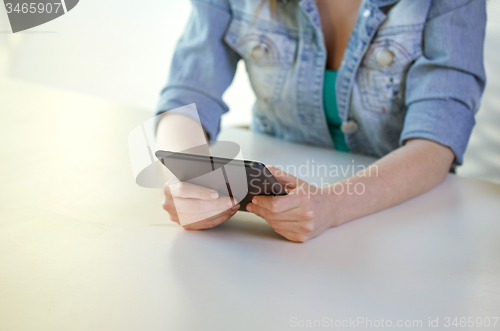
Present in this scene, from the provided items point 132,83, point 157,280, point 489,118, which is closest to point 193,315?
point 157,280

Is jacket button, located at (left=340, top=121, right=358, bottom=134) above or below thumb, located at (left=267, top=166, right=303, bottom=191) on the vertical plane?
below

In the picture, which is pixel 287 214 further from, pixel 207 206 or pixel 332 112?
pixel 332 112

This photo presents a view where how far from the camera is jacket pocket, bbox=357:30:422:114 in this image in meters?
0.80

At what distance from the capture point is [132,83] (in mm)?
2043

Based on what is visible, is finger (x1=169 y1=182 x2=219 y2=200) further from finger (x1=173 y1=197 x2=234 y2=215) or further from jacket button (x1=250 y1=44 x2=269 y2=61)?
jacket button (x1=250 y1=44 x2=269 y2=61)

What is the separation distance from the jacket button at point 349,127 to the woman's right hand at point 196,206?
415mm

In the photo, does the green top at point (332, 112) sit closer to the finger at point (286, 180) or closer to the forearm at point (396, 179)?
the forearm at point (396, 179)

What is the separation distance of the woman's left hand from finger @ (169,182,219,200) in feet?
0.20

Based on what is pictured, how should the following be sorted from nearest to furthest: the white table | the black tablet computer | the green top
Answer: the white table < the black tablet computer < the green top

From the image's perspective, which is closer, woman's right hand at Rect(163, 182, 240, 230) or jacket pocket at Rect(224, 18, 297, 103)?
woman's right hand at Rect(163, 182, 240, 230)

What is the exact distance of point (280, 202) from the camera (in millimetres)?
566

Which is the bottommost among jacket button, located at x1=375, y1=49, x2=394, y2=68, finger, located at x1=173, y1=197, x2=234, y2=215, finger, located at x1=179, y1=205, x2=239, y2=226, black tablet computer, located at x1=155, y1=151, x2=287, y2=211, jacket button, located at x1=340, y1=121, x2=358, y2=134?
jacket button, located at x1=340, y1=121, x2=358, y2=134

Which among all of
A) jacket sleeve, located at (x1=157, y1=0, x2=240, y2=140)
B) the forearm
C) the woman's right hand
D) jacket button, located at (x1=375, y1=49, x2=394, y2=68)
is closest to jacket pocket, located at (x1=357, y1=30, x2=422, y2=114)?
jacket button, located at (x1=375, y1=49, x2=394, y2=68)

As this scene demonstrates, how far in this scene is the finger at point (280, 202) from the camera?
0.57m
